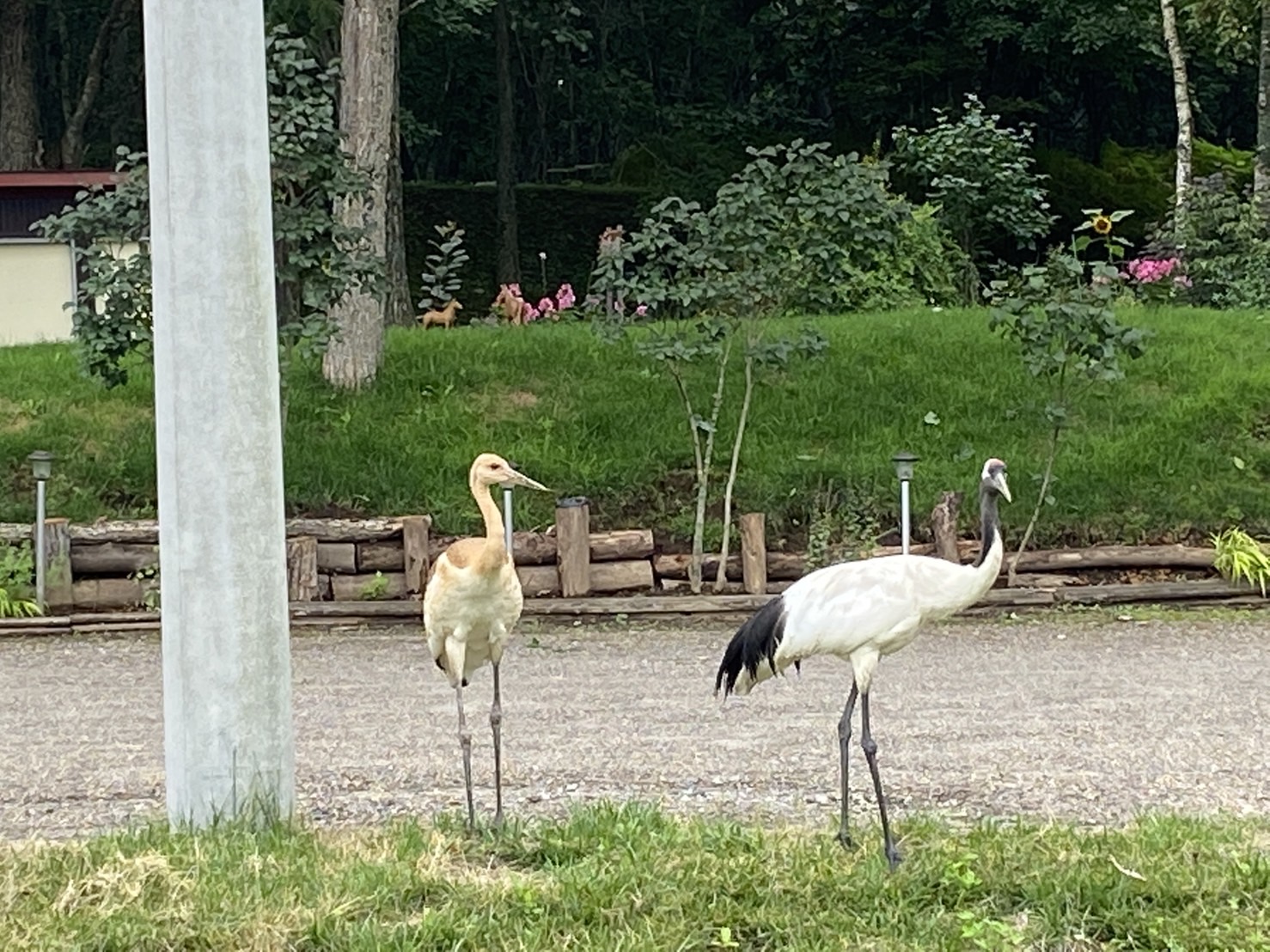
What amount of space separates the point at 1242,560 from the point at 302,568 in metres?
6.88

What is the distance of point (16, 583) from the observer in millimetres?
12062

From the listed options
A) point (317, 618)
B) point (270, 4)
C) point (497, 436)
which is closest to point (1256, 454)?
point (497, 436)

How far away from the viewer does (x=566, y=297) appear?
1911 cm

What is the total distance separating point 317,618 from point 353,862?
7.06 m

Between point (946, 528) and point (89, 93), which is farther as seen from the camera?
point (89, 93)

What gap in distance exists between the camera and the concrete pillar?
5.46m

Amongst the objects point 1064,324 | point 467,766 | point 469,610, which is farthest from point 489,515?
point 1064,324

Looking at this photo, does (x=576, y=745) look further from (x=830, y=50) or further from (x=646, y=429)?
(x=830, y=50)

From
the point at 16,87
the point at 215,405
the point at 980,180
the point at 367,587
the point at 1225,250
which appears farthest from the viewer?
the point at 16,87

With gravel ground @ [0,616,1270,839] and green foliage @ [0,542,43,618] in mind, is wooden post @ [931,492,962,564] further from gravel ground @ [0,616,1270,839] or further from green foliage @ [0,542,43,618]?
green foliage @ [0,542,43,618]

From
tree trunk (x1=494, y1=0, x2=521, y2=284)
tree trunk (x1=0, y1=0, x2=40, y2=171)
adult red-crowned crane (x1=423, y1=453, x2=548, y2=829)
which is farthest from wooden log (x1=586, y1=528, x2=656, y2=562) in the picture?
tree trunk (x1=0, y1=0, x2=40, y2=171)

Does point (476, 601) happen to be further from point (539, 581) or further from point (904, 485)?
point (904, 485)

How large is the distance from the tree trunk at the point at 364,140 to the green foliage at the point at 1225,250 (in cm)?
954

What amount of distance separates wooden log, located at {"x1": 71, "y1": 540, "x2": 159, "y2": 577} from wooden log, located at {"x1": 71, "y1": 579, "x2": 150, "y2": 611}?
0.26 ft
